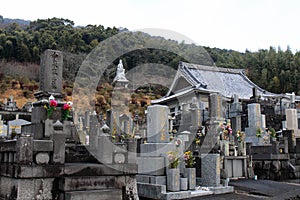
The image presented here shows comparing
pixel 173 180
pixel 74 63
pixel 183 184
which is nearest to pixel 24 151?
pixel 173 180

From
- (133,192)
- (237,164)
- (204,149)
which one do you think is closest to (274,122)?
(237,164)

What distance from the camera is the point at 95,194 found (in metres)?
5.04

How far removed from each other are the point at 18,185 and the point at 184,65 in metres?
26.4

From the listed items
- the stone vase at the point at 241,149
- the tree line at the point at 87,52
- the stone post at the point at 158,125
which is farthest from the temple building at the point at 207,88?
the stone post at the point at 158,125

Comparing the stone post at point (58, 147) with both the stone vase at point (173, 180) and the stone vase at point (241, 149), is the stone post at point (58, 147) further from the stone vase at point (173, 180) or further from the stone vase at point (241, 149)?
the stone vase at point (241, 149)

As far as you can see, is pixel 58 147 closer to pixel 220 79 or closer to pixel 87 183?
pixel 87 183

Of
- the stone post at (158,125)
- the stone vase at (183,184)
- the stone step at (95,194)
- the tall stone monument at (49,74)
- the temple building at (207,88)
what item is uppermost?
the temple building at (207,88)

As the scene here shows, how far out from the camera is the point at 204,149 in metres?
9.27

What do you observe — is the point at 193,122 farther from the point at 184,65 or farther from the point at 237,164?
the point at 184,65

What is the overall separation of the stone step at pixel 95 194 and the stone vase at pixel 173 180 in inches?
87.2

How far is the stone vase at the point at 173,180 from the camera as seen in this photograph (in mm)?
7309

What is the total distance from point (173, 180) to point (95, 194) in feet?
9.07

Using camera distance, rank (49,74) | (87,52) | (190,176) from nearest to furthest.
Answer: (49,74), (190,176), (87,52)

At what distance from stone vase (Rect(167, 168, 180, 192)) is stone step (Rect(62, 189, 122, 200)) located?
2.22 metres
